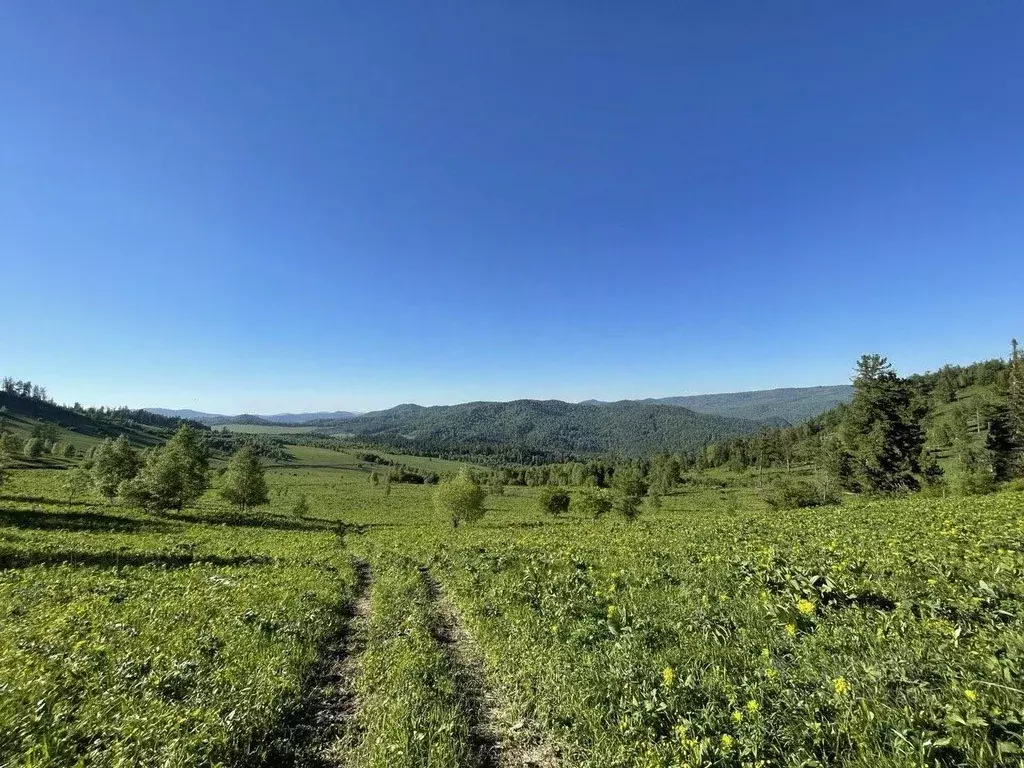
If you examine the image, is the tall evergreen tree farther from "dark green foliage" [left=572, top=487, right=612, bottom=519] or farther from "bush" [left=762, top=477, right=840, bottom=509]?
"dark green foliage" [left=572, top=487, right=612, bottom=519]

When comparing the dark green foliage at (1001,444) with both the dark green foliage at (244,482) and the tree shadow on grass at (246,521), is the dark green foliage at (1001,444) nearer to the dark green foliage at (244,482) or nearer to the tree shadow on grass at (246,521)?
the tree shadow on grass at (246,521)

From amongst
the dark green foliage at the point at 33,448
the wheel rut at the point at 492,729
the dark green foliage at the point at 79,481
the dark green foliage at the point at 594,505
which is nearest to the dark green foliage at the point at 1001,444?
the dark green foliage at the point at 594,505

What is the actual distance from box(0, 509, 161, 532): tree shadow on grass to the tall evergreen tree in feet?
223

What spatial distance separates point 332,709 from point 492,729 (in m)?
2.82

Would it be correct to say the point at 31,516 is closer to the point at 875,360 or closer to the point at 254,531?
the point at 254,531

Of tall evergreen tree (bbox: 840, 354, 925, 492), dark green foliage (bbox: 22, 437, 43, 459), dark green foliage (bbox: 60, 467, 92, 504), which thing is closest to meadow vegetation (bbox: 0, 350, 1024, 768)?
tall evergreen tree (bbox: 840, 354, 925, 492)

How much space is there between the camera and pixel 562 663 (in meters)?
7.98

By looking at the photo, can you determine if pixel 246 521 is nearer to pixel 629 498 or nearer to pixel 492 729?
pixel 492 729

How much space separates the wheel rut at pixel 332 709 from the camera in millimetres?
6297

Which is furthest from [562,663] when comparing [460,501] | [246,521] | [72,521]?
[246,521]

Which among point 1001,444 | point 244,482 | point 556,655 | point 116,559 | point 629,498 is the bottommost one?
point 629,498

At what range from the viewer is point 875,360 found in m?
47.8

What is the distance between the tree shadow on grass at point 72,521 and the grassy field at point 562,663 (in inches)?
904

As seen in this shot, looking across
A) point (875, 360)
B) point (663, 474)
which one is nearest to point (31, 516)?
point (875, 360)
